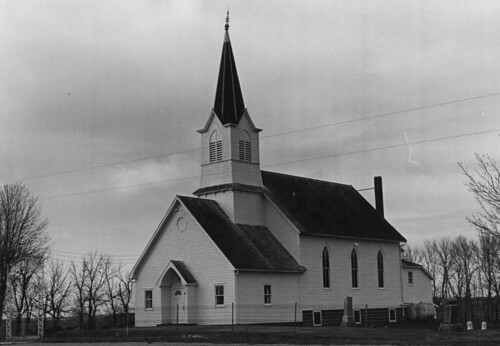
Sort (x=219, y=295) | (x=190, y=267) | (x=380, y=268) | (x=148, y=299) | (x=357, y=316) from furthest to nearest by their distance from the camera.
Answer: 1. (x=380, y=268)
2. (x=357, y=316)
3. (x=148, y=299)
4. (x=190, y=267)
5. (x=219, y=295)

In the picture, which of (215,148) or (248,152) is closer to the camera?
(215,148)

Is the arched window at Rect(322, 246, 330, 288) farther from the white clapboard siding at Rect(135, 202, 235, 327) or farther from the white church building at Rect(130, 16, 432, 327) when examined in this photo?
the white clapboard siding at Rect(135, 202, 235, 327)

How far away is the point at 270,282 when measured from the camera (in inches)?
1948

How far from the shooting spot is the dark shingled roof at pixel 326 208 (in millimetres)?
54500

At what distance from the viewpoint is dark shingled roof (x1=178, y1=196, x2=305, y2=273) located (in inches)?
1883

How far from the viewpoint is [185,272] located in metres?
49.2

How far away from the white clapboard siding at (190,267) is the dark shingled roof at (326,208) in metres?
6.94

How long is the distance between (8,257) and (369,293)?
28544 millimetres

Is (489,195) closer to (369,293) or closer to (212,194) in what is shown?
(212,194)

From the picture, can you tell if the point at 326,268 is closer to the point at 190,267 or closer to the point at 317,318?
the point at 317,318

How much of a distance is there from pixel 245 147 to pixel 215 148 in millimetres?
2029

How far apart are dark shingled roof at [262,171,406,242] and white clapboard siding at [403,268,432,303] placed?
3.77 meters

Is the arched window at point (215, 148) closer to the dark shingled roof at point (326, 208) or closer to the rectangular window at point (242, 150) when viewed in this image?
the rectangular window at point (242, 150)

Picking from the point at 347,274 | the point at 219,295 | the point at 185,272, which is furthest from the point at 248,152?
the point at 347,274
